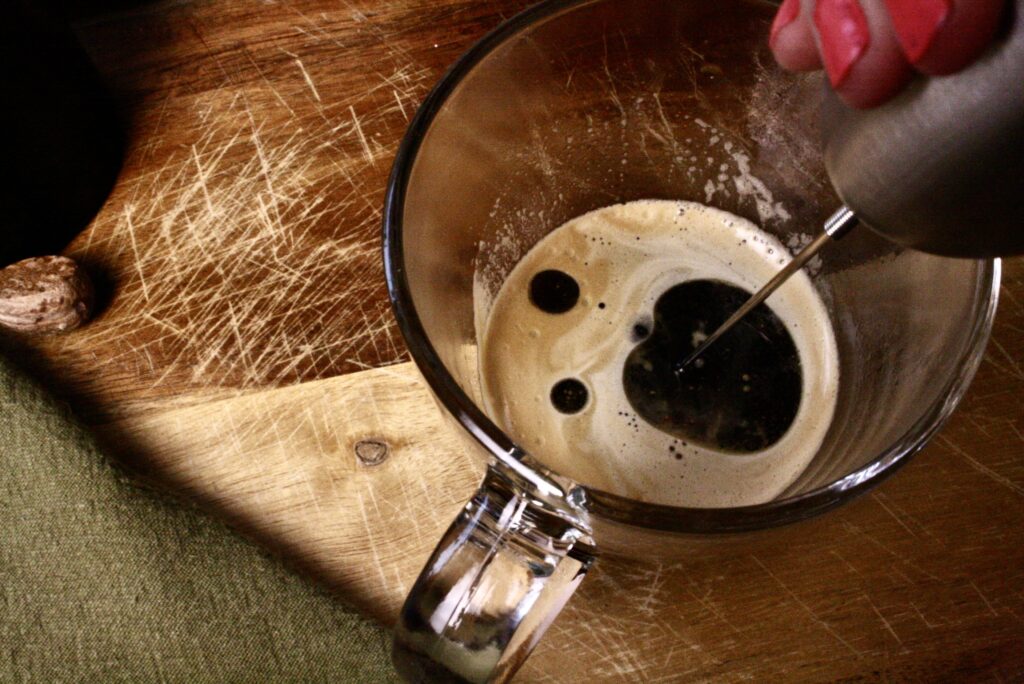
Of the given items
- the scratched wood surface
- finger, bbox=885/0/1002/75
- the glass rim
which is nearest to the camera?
finger, bbox=885/0/1002/75

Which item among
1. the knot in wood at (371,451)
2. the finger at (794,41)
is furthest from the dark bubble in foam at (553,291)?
the finger at (794,41)

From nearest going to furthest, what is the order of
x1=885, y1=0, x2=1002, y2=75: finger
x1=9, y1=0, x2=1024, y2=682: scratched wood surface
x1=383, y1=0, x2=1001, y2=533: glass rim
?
x1=885, y1=0, x2=1002, y2=75: finger < x1=383, y1=0, x2=1001, y2=533: glass rim < x1=9, y1=0, x2=1024, y2=682: scratched wood surface

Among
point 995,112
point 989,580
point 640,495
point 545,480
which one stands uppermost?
point 995,112

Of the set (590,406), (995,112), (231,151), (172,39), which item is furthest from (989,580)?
(172,39)

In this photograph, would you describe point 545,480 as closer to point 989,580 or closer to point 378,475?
point 378,475

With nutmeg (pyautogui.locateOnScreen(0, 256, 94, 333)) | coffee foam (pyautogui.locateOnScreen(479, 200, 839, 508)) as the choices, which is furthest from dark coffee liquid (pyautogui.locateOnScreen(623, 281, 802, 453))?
nutmeg (pyautogui.locateOnScreen(0, 256, 94, 333))

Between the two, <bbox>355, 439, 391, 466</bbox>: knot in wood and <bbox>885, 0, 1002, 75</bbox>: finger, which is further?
<bbox>355, 439, 391, 466</bbox>: knot in wood

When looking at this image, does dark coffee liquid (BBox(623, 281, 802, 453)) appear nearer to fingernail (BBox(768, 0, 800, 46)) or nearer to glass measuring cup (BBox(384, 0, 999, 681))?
glass measuring cup (BBox(384, 0, 999, 681))
